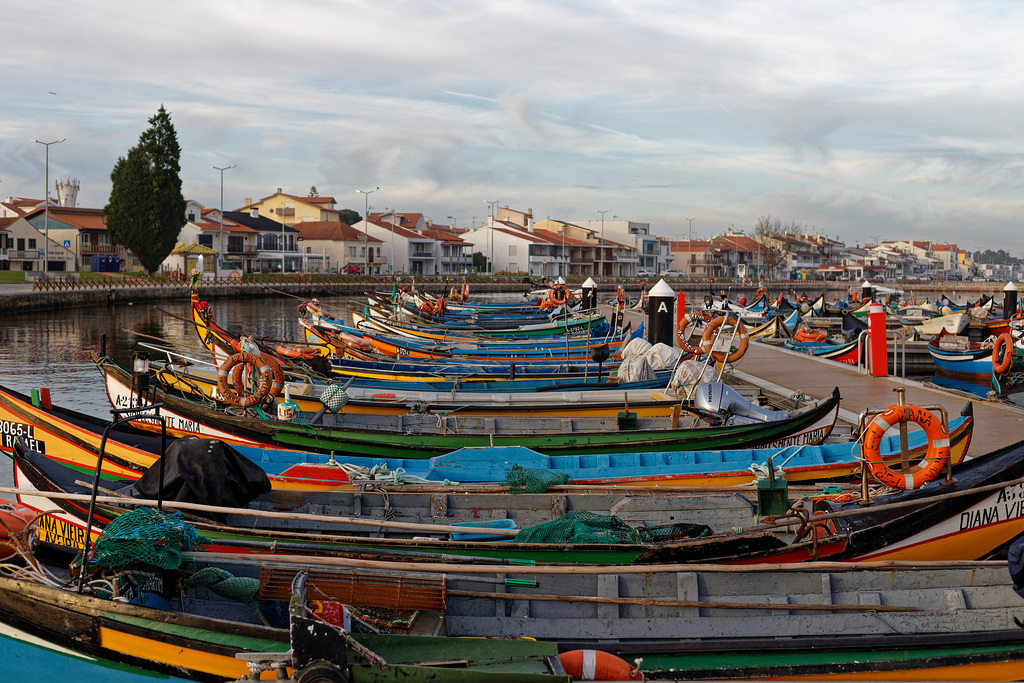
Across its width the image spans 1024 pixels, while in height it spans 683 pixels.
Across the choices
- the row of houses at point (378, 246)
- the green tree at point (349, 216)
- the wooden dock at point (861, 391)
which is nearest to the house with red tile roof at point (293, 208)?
the row of houses at point (378, 246)

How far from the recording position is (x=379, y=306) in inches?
1316

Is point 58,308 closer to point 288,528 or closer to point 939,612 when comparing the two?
point 288,528

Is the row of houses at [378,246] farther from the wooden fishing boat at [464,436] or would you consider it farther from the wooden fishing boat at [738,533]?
the wooden fishing boat at [738,533]

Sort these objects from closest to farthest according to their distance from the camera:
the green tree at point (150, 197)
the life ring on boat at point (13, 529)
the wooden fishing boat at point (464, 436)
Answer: the life ring on boat at point (13, 529) < the wooden fishing boat at point (464, 436) < the green tree at point (150, 197)

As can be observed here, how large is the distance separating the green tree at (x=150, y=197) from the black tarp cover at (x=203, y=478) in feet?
A: 204

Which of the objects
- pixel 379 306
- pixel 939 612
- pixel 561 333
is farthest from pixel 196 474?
pixel 379 306

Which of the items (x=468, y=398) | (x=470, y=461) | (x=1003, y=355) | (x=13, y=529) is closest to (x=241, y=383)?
(x=468, y=398)

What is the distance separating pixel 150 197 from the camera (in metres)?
64.0

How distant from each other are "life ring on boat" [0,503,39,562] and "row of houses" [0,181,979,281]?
5720 centimetres

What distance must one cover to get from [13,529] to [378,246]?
297ft

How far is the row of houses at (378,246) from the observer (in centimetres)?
7581

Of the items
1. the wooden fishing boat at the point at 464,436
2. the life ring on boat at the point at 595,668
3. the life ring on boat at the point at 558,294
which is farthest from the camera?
the life ring on boat at the point at 558,294

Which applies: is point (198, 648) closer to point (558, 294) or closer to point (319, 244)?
point (558, 294)

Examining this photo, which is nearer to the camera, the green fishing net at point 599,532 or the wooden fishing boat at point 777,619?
the wooden fishing boat at point 777,619
